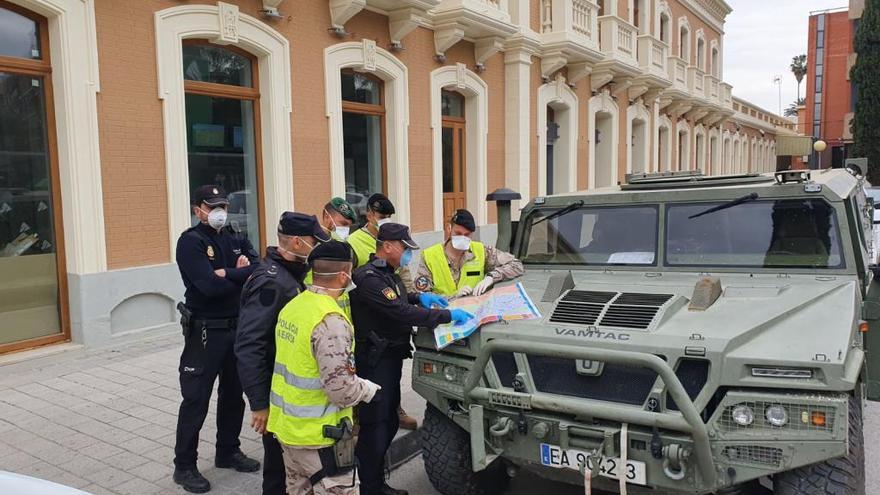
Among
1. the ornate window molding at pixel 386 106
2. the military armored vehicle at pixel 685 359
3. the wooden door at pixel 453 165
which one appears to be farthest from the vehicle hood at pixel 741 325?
the wooden door at pixel 453 165

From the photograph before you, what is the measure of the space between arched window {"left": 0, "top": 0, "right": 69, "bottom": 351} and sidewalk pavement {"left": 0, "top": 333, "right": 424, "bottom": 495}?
0.50 m

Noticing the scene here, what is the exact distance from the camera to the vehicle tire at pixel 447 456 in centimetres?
388

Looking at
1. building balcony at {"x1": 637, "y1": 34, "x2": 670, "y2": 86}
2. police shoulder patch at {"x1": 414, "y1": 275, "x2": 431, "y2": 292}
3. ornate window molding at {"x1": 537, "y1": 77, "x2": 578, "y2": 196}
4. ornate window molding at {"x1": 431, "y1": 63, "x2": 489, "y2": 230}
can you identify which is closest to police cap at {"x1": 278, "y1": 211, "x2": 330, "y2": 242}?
police shoulder patch at {"x1": 414, "y1": 275, "x2": 431, "y2": 292}

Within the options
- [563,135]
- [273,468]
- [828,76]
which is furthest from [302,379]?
[828,76]

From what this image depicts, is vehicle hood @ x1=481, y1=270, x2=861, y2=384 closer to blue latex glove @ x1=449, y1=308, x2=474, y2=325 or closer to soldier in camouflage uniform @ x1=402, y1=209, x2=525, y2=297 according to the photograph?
blue latex glove @ x1=449, y1=308, x2=474, y2=325

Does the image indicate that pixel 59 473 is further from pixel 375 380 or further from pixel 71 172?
pixel 71 172

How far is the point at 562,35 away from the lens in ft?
48.9

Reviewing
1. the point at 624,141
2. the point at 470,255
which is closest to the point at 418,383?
the point at 470,255

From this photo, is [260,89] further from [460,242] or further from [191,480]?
[191,480]

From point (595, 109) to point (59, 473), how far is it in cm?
1643

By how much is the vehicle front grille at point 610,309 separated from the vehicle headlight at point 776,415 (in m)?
0.67

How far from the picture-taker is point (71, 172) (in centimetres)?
689

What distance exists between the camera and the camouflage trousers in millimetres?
3096

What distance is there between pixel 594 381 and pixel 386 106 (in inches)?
347
